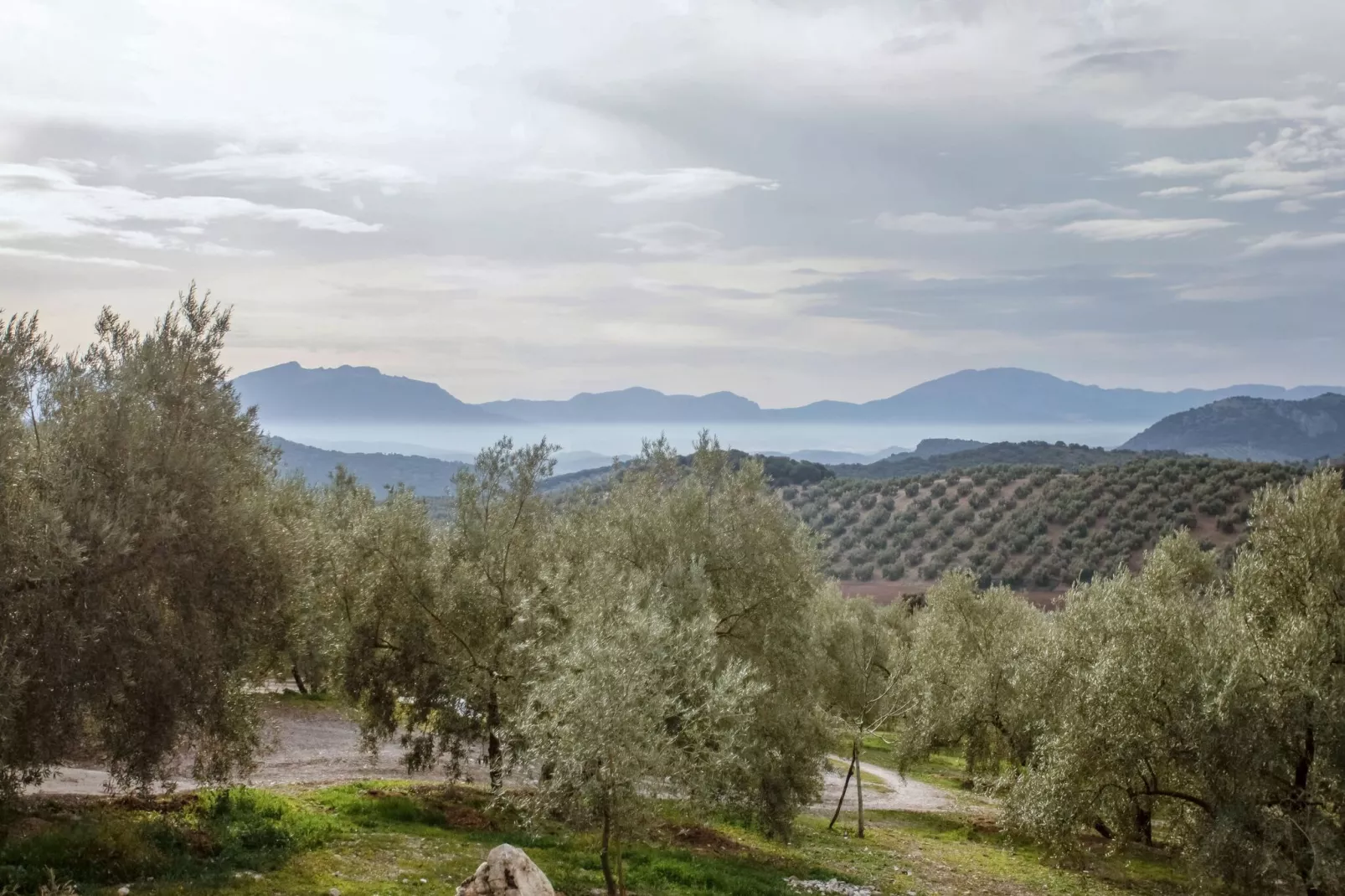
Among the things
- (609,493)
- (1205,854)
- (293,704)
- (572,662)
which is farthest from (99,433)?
(293,704)

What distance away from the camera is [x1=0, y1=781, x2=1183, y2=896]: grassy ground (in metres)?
17.7

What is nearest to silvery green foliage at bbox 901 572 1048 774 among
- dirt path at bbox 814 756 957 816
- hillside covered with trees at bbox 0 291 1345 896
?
hillside covered with trees at bbox 0 291 1345 896

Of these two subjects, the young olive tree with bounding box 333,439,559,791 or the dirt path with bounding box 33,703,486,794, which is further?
the young olive tree with bounding box 333,439,559,791

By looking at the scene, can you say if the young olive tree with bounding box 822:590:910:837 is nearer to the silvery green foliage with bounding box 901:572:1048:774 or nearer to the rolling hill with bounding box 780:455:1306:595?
the silvery green foliage with bounding box 901:572:1048:774

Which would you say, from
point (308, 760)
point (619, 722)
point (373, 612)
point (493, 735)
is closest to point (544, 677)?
point (493, 735)

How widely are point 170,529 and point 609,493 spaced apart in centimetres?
1798

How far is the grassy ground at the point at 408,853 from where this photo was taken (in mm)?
17688

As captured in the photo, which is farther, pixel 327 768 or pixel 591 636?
pixel 327 768

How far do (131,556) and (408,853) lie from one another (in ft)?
30.8

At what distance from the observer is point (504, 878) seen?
50.5 feet

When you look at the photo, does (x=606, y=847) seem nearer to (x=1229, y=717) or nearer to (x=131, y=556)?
(x=131, y=556)

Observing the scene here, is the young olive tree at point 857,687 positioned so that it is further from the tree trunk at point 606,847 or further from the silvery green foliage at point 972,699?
the tree trunk at point 606,847

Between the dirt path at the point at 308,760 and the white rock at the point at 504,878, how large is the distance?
34.3 feet

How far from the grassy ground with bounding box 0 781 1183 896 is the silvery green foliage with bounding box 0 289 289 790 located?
55.5 inches
